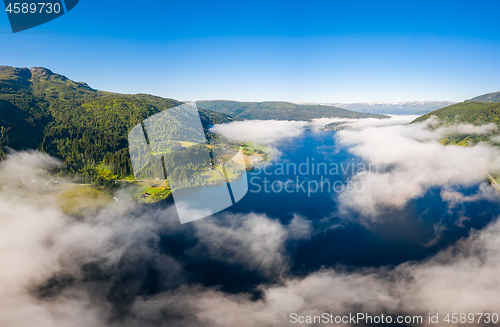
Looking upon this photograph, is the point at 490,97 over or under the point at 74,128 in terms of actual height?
over

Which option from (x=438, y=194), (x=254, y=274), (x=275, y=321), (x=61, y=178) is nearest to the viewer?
(x=275, y=321)

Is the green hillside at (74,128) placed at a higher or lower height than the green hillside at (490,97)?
lower

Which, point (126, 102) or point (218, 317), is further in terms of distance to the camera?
point (126, 102)

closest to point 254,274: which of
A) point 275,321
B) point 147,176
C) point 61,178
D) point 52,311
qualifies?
point 275,321

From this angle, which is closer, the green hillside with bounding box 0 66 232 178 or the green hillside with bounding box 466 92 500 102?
the green hillside with bounding box 0 66 232 178

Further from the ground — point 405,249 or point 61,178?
point 61,178

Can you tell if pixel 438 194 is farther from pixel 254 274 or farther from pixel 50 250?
pixel 50 250

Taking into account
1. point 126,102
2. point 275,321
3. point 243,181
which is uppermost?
point 126,102

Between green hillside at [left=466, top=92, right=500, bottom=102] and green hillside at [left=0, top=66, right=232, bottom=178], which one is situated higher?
green hillside at [left=466, top=92, right=500, bottom=102]

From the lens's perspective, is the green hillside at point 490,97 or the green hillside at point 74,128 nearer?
the green hillside at point 74,128

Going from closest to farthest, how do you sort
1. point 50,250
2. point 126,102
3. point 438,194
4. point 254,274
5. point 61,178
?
1. point 254,274
2. point 50,250
3. point 61,178
4. point 438,194
5. point 126,102

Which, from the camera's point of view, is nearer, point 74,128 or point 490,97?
point 74,128
